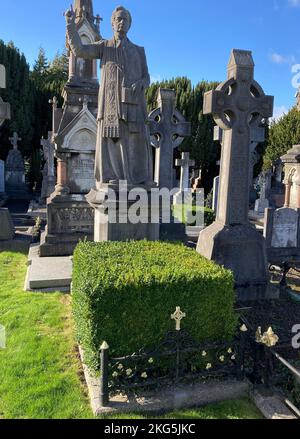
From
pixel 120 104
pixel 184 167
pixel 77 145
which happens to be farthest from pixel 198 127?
pixel 120 104

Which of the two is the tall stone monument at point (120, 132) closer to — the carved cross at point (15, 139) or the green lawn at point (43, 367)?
the green lawn at point (43, 367)

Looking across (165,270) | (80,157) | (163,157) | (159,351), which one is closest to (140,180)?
(165,270)

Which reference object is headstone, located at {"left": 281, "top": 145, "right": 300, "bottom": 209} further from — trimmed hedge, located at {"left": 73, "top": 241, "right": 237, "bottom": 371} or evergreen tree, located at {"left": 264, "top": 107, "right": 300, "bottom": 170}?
evergreen tree, located at {"left": 264, "top": 107, "right": 300, "bottom": 170}

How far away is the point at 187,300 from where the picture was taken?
3.65m

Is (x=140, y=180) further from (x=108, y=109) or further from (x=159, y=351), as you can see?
(x=159, y=351)

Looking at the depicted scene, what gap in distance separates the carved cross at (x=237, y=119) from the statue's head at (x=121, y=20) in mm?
1838

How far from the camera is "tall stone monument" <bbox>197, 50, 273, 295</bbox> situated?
6301 mm

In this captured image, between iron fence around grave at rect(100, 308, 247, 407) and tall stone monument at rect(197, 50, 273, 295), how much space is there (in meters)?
2.56

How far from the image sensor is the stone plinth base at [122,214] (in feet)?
19.4

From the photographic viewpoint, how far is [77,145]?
1045 centimetres

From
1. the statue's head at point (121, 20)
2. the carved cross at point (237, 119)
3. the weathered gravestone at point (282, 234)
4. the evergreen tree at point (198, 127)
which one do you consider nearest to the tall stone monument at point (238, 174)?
the carved cross at point (237, 119)

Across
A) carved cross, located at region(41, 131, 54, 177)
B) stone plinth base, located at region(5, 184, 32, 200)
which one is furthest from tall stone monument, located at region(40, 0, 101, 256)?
stone plinth base, located at region(5, 184, 32, 200)

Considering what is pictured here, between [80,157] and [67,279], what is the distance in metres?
4.92

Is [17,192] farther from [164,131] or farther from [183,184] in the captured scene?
[164,131]
